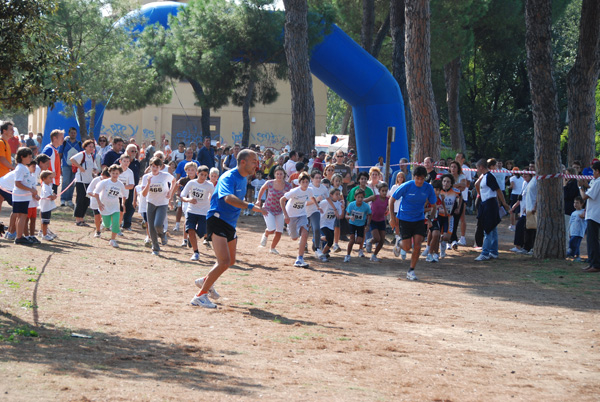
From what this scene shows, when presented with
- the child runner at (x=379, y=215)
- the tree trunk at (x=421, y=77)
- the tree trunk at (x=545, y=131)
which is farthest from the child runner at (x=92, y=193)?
the tree trunk at (x=545, y=131)

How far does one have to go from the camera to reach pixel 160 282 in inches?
419

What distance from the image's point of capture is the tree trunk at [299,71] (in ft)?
72.3

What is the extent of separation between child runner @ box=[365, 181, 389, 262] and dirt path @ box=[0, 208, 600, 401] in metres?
1.04

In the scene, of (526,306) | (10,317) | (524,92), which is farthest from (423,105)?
(524,92)

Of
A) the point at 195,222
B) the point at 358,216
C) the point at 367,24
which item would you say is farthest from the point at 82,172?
the point at 367,24

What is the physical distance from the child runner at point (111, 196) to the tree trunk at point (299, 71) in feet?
30.8

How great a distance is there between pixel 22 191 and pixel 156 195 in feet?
7.30

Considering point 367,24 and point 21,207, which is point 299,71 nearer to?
point 367,24

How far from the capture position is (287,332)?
7.95m

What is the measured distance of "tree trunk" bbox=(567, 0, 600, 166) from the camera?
17453 mm

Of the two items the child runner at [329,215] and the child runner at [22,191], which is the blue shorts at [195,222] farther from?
the child runner at [22,191]

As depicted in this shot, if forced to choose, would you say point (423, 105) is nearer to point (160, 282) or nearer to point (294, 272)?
point (294, 272)

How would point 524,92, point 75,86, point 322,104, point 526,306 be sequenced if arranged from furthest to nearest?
point 322,104 → point 524,92 → point 526,306 → point 75,86

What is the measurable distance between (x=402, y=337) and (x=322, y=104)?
40.6 meters
